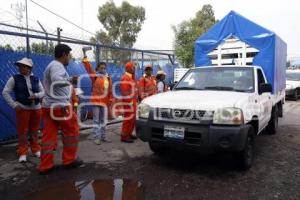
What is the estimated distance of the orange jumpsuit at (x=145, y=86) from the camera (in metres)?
7.02

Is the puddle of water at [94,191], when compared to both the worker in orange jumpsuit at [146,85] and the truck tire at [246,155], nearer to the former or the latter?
the truck tire at [246,155]

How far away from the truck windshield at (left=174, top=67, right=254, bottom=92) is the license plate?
1.34 meters

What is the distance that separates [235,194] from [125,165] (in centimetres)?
191

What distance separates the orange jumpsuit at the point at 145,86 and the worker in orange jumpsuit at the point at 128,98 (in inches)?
17.0

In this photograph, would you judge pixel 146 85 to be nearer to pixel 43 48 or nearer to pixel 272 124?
pixel 43 48

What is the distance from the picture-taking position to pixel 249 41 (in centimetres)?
778

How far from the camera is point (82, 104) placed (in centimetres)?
851

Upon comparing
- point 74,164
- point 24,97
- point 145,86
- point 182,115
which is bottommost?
point 74,164

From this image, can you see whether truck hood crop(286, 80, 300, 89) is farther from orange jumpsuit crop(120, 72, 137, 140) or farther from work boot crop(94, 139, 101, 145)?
work boot crop(94, 139, 101, 145)

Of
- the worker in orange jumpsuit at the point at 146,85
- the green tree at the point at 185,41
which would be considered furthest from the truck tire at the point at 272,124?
the green tree at the point at 185,41

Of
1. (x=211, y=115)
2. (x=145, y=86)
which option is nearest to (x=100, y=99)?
(x=145, y=86)

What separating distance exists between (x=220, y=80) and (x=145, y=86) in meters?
2.18

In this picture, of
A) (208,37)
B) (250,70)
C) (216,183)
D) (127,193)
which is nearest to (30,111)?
(127,193)

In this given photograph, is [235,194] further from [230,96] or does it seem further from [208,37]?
[208,37]
